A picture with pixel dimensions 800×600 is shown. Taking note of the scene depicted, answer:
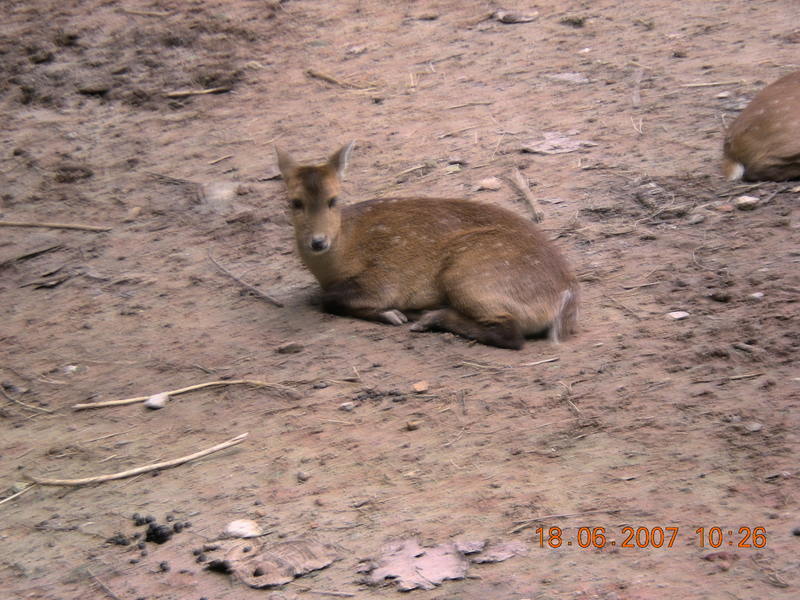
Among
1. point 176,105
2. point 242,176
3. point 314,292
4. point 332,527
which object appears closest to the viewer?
point 332,527

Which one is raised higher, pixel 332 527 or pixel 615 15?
pixel 615 15

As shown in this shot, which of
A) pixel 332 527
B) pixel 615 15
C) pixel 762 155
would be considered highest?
pixel 615 15

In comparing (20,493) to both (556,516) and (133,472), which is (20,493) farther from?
(556,516)

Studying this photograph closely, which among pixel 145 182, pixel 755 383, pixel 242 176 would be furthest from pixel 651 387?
pixel 145 182

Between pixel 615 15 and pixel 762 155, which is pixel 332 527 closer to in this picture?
pixel 762 155

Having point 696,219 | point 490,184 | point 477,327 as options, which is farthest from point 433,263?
point 696,219

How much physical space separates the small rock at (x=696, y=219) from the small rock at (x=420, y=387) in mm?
2379

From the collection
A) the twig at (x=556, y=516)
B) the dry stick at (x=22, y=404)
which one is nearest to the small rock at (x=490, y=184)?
the dry stick at (x=22, y=404)

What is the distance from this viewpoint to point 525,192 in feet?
23.3

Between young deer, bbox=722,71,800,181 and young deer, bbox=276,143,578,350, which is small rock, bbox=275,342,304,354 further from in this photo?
young deer, bbox=722,71,800,181

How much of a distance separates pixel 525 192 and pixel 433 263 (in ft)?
4.80

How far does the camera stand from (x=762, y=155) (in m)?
6.71

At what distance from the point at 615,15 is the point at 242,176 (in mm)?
4333

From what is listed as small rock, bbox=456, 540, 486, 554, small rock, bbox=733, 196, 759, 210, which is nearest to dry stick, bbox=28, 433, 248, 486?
small rock, bbox=456, 540, 486, 554
